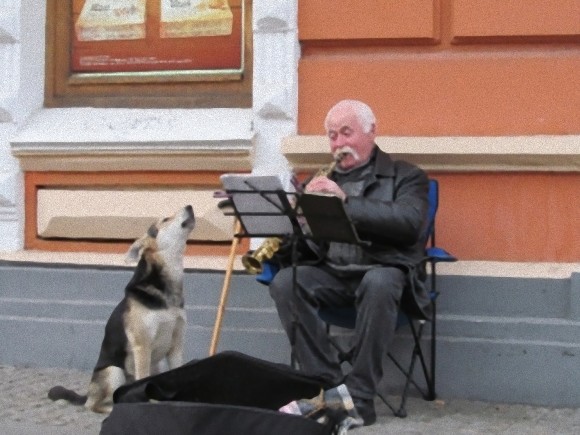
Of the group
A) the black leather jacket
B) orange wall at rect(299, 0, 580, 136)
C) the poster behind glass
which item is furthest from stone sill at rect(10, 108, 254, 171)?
the black leather jacket

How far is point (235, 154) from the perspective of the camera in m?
7.32

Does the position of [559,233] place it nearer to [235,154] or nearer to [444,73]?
[444,73]

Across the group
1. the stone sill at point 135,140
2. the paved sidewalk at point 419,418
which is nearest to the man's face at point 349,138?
the stone sill at point 135,140

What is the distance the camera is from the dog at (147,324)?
245 inches

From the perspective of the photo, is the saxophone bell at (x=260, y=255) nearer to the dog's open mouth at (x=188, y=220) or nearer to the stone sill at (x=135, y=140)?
the dog's open mouth at (x=188, y=220)

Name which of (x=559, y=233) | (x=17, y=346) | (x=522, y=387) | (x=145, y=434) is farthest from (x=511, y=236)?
(x=145, y=434)

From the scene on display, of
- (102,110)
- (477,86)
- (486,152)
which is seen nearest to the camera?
(486,152)

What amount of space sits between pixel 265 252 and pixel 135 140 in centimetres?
154

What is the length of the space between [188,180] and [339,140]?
146 centimetres

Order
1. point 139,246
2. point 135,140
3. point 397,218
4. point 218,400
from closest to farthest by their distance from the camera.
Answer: point 218,400, point 397,218, point 139,246, point 135,140

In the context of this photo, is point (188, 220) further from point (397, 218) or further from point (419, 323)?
point (419, 323)

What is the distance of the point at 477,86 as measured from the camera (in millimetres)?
6863

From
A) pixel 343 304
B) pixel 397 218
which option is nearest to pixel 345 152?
pixel 397 218

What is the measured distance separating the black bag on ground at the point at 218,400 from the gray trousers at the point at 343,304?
2256 millimetres
